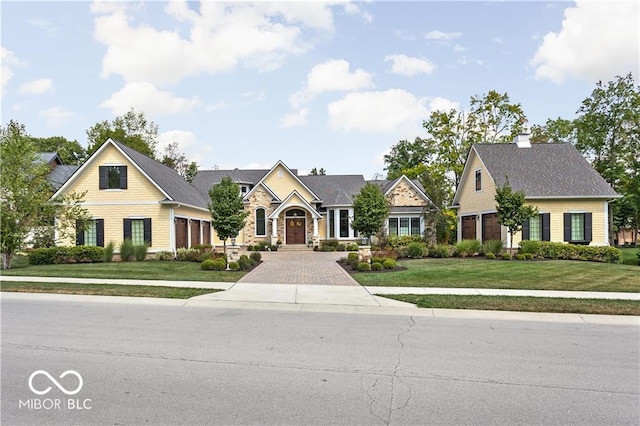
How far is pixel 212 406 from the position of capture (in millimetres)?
4777

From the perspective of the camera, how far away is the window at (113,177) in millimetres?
25547

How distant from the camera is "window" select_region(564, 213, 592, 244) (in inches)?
1001

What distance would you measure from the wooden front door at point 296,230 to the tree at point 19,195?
16949 millimetres

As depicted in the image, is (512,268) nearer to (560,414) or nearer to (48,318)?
(560,414)

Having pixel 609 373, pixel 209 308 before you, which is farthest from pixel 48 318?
pixel 609 373

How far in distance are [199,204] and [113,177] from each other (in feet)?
24.4

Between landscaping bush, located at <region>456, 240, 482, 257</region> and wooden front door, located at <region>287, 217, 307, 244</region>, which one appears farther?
wooden front door, located at <region>287, 217, 307, 244</region>

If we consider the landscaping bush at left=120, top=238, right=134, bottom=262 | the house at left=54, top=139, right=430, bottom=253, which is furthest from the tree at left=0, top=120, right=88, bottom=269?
the landscaping bush at left=120, top=238, right=134, bottom=262

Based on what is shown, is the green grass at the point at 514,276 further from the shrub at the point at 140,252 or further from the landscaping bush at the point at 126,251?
the landscaping bush at the point at 126,251

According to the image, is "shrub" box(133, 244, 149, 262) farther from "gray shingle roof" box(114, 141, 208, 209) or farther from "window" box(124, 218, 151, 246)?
"gray shingle roof" box(114, 141, 208, 209)

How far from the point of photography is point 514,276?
1622 cm

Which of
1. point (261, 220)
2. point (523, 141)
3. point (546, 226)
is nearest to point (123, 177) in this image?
point (261, 220)

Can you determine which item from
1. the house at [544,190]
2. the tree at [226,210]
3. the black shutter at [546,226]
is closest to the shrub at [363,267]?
the tree at [226,210]

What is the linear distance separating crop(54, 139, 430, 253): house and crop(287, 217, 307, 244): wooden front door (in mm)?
83
